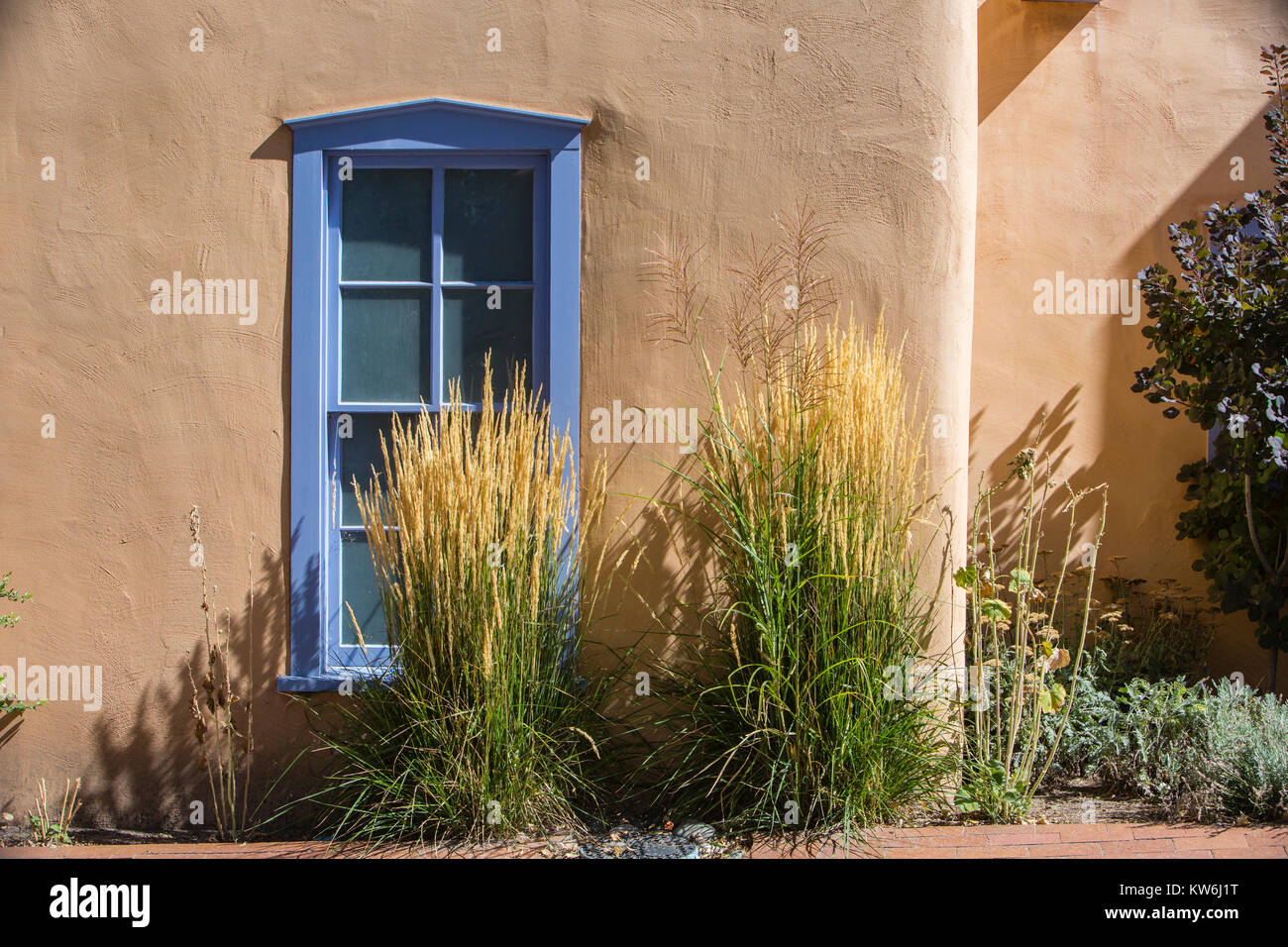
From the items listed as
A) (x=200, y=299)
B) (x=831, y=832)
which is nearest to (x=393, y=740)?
(x=831, y=832)

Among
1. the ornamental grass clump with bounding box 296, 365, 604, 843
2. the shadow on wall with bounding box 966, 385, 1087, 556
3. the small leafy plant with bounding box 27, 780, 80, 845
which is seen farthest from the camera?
the shadow on wall with bounding box 966, 385, 1087, 556

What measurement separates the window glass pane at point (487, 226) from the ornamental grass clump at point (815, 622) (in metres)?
1.03

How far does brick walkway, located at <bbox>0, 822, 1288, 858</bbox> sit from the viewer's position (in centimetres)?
300

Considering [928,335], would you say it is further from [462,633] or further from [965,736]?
[462,633]

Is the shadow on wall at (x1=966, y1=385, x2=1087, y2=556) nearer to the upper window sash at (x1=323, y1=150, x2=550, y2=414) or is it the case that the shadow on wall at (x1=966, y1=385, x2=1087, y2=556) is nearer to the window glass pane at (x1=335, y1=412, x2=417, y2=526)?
the upper window sash at (x1=323, y1=150, x2=550, y2=414)

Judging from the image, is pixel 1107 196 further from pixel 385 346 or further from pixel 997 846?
pixel 385 346

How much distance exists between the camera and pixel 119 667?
366 centimetres

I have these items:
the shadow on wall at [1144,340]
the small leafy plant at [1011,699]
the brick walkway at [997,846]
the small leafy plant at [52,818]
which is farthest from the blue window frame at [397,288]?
the shadow on wall at [1144,340]

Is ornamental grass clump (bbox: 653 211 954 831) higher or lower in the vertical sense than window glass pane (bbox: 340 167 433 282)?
lower

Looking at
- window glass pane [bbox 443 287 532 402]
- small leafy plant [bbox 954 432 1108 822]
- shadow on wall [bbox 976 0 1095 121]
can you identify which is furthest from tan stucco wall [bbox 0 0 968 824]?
shadow on wall [bbox 976 0 1095 121]

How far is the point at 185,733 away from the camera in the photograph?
364 centimetres

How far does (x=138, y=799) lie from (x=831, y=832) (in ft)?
8.42

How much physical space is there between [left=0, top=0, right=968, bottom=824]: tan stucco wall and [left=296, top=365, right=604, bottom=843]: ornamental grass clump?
20.4 inches

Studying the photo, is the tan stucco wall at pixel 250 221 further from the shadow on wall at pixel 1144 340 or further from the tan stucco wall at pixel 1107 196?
the shadow on wall at pixel 1144 340
